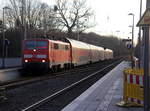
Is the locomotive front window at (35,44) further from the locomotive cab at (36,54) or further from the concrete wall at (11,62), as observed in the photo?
the concrete wall at (11,62)

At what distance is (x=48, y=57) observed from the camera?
30453mm

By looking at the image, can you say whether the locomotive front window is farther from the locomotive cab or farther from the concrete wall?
the concrete wall

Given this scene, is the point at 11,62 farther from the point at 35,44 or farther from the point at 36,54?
the point at 36,54

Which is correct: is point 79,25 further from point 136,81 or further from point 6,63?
point 136,81

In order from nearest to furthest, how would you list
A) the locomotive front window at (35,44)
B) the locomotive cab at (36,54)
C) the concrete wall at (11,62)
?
1. the locomotive cab at (36,54)
2. the locomotive front window at (35,44)
3. the concrete wall at (11,62)

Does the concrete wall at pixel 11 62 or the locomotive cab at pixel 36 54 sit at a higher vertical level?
the locomotive cab at pixel 36 54

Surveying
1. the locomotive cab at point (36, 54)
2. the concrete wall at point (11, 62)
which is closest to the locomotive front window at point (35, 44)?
the locomotive cab at point (36, 54)

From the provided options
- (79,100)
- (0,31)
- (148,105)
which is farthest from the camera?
(0,31)

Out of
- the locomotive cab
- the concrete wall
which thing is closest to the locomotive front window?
the locomotive cab

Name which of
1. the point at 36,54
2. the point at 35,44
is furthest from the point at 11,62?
the point at 36,54

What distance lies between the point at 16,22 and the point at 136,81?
7309cm

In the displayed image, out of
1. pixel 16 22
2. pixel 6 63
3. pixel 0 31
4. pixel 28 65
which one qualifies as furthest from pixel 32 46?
pixel 16 22

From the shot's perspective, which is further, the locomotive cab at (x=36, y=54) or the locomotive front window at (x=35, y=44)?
the locomotive front window at (x=35, y=44)

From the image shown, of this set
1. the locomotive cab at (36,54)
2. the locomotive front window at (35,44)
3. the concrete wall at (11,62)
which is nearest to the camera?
the locomotive cab at (36,54)
